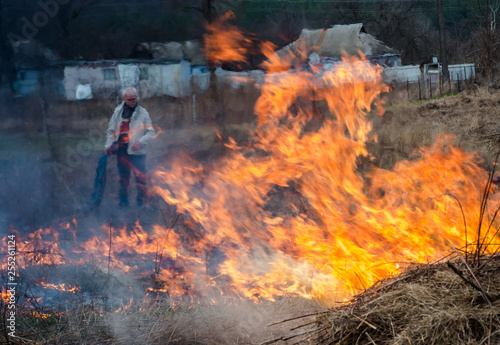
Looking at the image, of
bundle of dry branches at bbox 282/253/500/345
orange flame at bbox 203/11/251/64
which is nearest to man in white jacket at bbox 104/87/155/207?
orange flame at bbox 203/11/251/64

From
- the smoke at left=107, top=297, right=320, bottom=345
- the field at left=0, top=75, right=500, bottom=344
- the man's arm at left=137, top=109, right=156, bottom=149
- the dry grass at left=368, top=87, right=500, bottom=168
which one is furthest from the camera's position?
the dry grass at left=368, top=87, right=500, bottom=168

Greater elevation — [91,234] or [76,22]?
[76,22]

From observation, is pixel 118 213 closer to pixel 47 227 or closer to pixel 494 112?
pixel 47 227

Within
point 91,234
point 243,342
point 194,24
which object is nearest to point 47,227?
point 91,234

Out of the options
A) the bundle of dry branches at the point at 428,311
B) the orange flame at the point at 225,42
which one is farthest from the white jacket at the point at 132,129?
the bundle of dry branches at the point at 428,311

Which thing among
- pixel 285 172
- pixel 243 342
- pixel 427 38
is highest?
pixel 427 38

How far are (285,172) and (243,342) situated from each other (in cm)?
348

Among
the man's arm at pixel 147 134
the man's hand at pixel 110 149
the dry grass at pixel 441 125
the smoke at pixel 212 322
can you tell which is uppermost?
the man's arm at pixel 147 134

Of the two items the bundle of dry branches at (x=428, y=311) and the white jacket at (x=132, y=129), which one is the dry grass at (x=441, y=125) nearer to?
the white jacket at (x=132, y=129)

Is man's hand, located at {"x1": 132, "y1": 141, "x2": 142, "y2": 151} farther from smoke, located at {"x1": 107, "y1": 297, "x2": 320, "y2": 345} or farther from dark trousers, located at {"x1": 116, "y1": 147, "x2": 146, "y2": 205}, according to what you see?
smoke, located at {"x1": 107, "y1": 297, "x2": 320, "y2": 345}

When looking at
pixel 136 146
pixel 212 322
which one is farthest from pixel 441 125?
pixel 212 322

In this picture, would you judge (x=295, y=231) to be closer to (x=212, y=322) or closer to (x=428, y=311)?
(x=212, y=322)

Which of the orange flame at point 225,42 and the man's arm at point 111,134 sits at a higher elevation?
the orange flame at point 225,42

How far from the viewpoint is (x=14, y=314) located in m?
3.87
